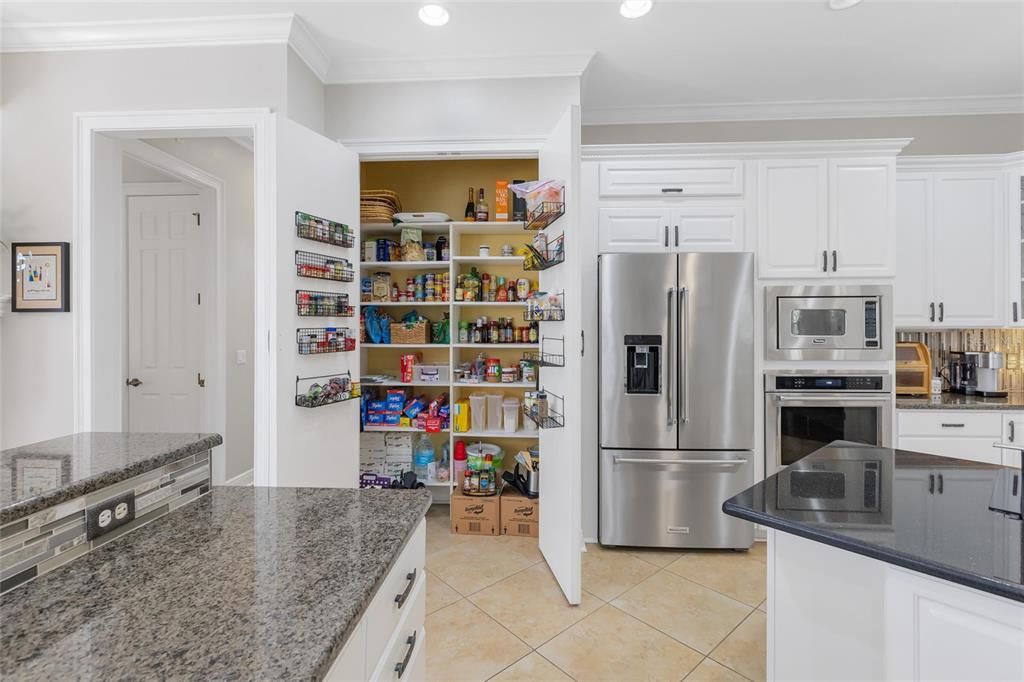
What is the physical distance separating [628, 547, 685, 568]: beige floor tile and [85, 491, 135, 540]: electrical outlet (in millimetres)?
2456

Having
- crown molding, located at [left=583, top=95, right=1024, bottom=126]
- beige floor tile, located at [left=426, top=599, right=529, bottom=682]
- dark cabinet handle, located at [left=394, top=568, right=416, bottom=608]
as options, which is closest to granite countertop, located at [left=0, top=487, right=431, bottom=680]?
dark cabinet handle, located at [left=394, top=568, right=416, bottom=608]

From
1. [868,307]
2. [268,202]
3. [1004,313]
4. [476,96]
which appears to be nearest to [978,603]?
[868,307]

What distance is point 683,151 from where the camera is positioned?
2.75m

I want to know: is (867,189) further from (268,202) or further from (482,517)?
(268,202)

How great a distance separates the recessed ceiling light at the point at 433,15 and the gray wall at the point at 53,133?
1009 mm

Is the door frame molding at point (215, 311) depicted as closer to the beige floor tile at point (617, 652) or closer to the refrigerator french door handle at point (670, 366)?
the beige floor tile at point (617, 652)

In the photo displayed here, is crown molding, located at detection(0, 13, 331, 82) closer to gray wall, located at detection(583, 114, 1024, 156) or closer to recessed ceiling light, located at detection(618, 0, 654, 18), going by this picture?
recessed ceiling light, located at detection(618, 0, 654, 18)

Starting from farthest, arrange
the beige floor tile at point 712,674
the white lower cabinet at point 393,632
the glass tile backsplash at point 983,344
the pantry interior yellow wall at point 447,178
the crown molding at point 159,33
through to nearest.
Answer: the pantry interior yellow wall at point 447,178, the glass tile backsplash at point 983,344, the crown molding at point 159,33, the beige floor tile at point 712,674, the white lower cabinet at point 393,632

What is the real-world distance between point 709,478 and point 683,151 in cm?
194

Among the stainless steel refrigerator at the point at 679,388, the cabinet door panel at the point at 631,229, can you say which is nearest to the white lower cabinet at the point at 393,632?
the stainless steel refrigerator at the point at 679,388

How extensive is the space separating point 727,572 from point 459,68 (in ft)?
10.5

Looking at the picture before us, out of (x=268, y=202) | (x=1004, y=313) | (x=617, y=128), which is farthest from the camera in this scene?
(x=617, y=128)

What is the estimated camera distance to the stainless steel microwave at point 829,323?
2.68 m

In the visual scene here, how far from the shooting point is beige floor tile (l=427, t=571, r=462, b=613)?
2221mm
